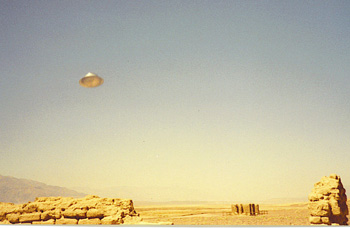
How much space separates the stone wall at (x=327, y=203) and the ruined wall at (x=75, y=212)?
19.5 ft

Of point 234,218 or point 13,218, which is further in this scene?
point 234,218

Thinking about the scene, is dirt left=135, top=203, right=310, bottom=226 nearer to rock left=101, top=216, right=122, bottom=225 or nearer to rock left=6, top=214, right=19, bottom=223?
rock left=101, top=216, right=122, bottom=225

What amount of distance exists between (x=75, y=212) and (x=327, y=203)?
27.1 ft

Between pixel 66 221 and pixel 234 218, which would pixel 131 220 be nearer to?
pixel 66 221

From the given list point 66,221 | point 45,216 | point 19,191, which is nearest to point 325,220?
point 66,221

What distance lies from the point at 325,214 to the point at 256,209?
17594 mm

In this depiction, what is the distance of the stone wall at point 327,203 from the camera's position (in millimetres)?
10898

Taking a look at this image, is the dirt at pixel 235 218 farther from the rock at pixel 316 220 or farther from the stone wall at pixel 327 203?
the rock at pixel 316 220

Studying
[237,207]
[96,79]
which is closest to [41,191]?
[237,207]

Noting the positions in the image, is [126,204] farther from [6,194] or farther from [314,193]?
[6,194]

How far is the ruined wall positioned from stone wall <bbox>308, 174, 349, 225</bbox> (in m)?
5.95

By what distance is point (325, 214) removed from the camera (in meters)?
10.9

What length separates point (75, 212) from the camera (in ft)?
34.2

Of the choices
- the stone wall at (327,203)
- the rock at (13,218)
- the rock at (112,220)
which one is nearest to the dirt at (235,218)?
the stone wall at (327,203)
